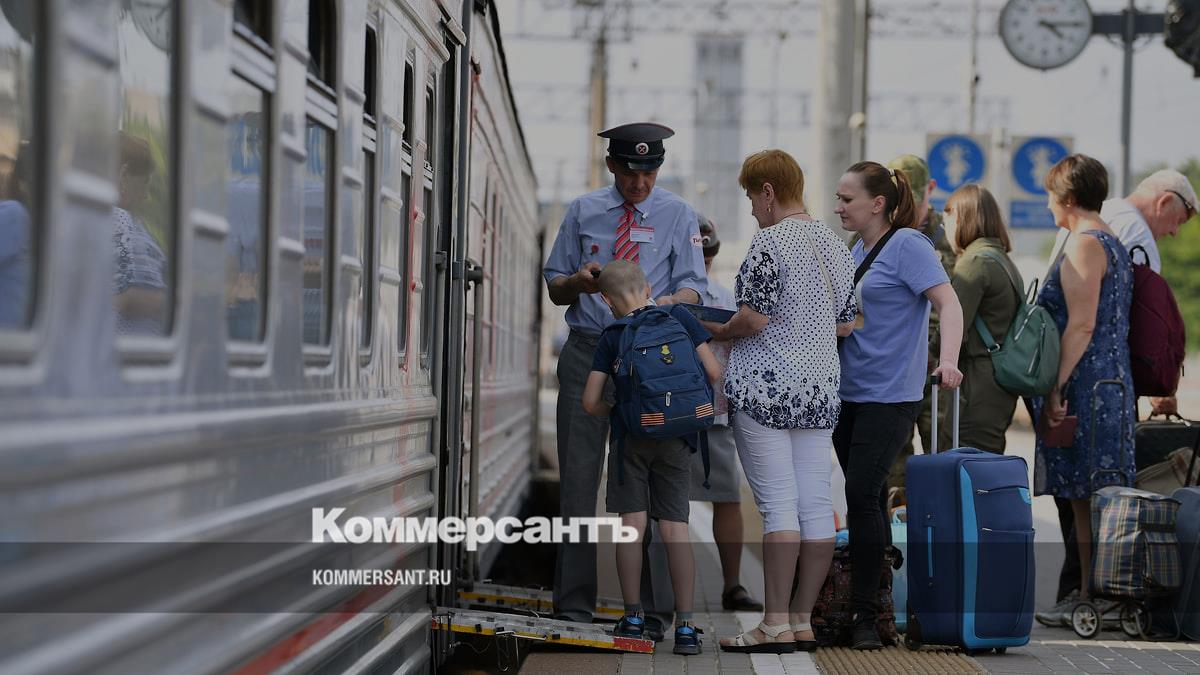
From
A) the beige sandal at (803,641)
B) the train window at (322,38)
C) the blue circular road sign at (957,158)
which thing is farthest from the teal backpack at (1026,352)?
the blue circular road sign at (957,158)

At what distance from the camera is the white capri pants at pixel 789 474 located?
586 centimetres

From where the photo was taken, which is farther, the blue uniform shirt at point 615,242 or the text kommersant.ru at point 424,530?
the blue uniform shirt at point 615,242

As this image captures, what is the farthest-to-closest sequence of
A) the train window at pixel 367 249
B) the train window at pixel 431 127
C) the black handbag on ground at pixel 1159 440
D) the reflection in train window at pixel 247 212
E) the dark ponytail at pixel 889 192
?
the black handbag on ground at pixel 1159 440
the dark ponytail at pixel 889 192
the train window at pixel 431 127
the train window at pixel 367 249
the reflection in train window at pixel 247 212

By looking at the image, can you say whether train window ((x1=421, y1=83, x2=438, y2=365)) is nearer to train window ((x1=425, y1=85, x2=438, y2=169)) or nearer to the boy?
train window ((x1=425, y1=85, x2=438, y2=169))

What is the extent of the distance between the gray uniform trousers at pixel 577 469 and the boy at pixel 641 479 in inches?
15.9

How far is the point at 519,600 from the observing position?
6734mm

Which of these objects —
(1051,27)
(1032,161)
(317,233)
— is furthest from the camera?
(1032,161)

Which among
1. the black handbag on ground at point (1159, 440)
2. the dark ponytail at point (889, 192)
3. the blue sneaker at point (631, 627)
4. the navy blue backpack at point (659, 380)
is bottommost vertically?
the blue sneaker at point (631, 627)

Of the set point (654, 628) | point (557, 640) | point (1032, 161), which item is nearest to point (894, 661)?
point (654, 628)

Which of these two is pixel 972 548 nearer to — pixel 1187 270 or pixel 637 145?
pixel 637 145

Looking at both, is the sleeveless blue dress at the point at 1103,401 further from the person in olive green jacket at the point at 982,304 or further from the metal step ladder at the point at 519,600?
the metal step ladder at the point at 519,600

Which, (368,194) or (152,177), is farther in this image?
(368,194)

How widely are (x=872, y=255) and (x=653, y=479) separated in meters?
1.15

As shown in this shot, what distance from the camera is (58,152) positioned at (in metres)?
2.19
